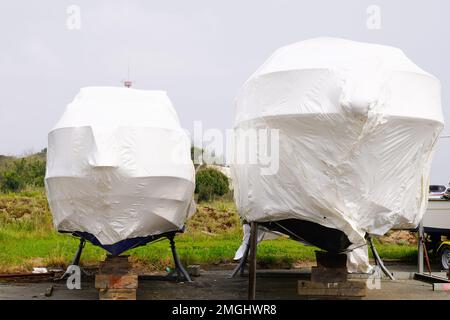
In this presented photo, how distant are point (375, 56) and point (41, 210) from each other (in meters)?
16.8

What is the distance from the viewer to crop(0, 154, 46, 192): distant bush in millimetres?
28688

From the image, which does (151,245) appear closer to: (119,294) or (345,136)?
(119,294)

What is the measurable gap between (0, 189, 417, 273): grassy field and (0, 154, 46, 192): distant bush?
9.11 feet

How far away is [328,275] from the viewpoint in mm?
9500

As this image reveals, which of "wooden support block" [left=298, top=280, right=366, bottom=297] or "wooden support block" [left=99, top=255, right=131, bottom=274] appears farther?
"wooden support block" [left=99, top=255, right=131, bottom=274]

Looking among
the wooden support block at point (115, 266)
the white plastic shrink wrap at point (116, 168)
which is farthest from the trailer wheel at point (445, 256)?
the wooden support block at point (115, 266)

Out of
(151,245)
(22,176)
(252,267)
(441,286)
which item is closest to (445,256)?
(441,286)

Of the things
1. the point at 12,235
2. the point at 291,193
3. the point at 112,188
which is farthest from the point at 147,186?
the point at 12,235

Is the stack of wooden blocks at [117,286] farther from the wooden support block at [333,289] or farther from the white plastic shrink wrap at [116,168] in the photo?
the wooden support block at [333,289]

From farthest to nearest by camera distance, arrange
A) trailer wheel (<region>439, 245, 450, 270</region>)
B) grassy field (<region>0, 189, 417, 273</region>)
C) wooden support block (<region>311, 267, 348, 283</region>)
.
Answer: trailer wheel (<region>439, 245, 450, 270</region>) → grassy field (<region>0, 189, 417, 273</region>) → wooden support block (<region>311, 267, 348, 283</region>)

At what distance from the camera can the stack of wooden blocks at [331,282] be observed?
30.6 ft

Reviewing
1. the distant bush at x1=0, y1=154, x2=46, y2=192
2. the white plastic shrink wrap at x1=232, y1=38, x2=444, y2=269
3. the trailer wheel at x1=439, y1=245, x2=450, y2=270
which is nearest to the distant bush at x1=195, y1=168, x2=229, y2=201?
the distant bush at x1=0, y1=154, x2=46, y2=192

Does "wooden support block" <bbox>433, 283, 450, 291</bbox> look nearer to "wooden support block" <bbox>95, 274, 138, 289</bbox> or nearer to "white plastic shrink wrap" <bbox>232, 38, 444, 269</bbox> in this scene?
"white plastic shrink wrap" <bbox>232, 38, 444, 269</bbox>

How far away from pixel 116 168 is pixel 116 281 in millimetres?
1823
